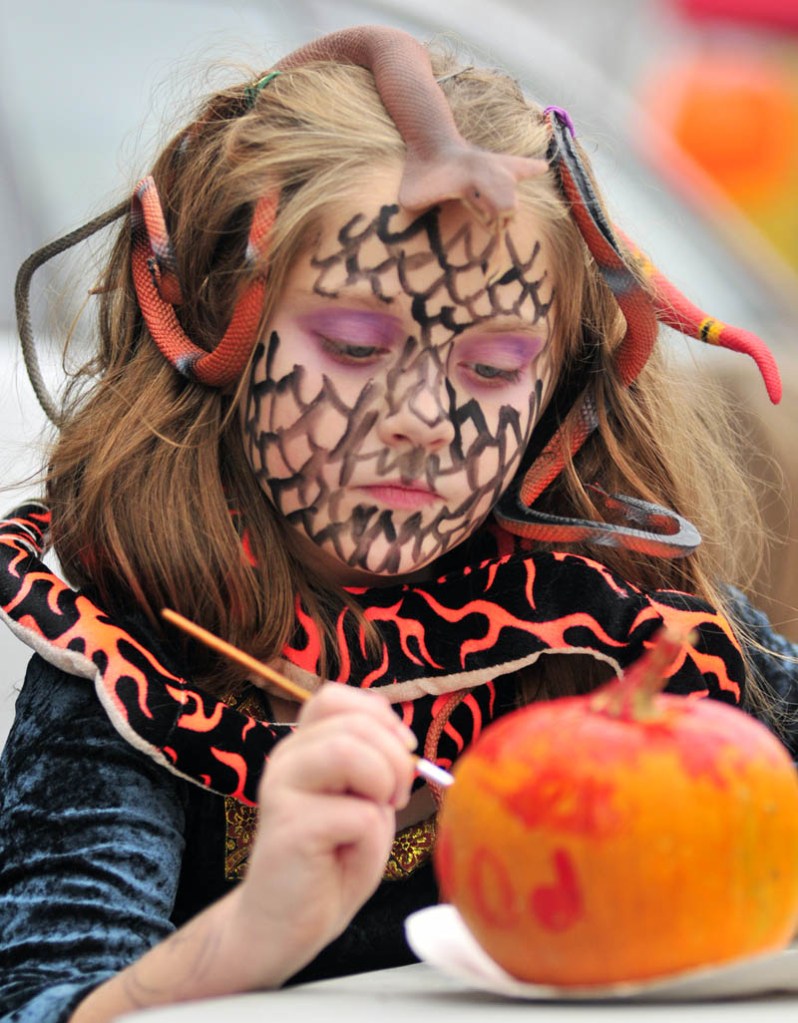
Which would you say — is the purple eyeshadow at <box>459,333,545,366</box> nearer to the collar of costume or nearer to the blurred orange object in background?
the collar of costume

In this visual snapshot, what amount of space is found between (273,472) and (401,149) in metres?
0.33

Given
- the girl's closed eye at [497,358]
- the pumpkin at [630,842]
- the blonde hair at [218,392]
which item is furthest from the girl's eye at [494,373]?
the pumpkin at [630,842]

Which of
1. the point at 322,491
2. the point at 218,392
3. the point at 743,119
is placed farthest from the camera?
the point at 743,119

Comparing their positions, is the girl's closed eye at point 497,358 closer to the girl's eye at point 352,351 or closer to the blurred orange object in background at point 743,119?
the girl's eye at point 352,351

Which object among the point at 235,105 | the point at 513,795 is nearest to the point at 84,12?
the point at 235,105

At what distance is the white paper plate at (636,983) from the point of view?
0.77 meters

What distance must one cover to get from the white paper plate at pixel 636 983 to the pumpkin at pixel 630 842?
0.03ft

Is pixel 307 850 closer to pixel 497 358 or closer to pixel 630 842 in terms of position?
pixel 630 842

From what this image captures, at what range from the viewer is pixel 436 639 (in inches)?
55.4

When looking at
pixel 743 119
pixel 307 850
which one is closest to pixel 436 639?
pixel 307 850

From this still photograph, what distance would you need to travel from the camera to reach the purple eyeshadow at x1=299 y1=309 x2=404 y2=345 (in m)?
1.30

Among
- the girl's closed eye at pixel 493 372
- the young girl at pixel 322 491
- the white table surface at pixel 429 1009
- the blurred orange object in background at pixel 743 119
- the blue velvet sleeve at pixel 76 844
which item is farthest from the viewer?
the blurred orange object in background at pixel 743 119

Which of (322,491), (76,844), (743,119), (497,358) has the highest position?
(497,358)

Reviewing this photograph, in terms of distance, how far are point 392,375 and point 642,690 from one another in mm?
566
